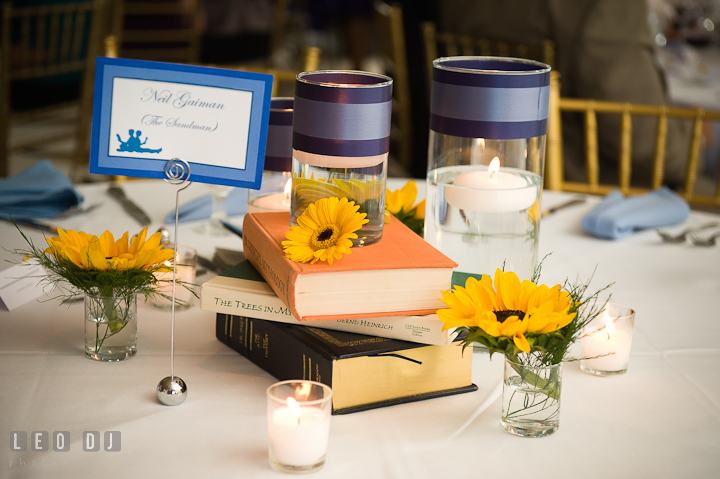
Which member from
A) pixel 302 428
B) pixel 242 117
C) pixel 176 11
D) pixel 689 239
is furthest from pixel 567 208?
pixel 176 11

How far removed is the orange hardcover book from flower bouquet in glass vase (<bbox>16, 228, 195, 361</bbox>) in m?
0.13

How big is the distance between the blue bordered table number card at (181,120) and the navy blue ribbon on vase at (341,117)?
0.04 m

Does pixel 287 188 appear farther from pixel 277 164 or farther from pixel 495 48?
pixel 495 48

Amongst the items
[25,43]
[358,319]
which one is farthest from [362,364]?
[25,43]

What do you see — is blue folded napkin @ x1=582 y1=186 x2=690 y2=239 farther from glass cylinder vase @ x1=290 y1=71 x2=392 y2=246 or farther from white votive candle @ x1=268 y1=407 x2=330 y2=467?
white votive candle @ x1=268 y1=407 x2=330 y2=467

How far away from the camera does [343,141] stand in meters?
0.71

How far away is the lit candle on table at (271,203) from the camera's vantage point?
96 centimetres

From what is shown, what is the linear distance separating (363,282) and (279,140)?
341mm

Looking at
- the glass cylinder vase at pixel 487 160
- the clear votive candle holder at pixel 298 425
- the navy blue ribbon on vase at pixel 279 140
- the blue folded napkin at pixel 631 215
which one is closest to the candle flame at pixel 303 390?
the clear votive candle holder at pixel 298 425

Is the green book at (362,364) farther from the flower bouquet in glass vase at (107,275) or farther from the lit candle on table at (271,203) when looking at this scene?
the lit candle on table at (271,203)

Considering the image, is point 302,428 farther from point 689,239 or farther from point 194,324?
point 689,239

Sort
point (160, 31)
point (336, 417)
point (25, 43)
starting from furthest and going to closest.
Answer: point (160, 31) < point (25, 43) < point (336, 417)

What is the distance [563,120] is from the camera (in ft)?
8.25

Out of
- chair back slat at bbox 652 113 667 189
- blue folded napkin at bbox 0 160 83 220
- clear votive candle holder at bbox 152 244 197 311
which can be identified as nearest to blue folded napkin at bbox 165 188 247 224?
blue folded napkin at bbox 0 160 83 220
